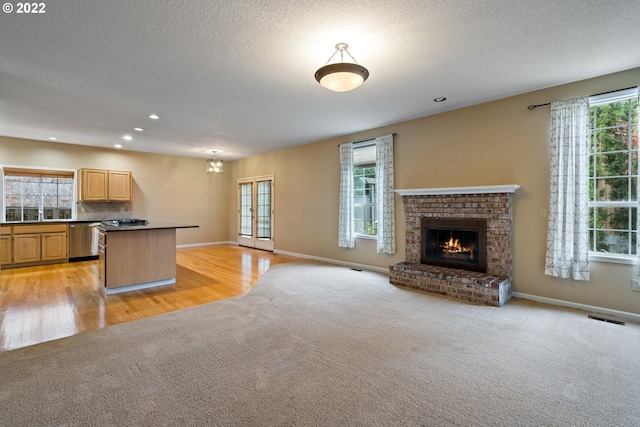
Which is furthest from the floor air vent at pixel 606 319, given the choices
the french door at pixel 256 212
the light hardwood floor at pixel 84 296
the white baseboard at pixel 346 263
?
the french door at pixel 256 212

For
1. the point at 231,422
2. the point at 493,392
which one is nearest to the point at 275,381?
the point at 231,422

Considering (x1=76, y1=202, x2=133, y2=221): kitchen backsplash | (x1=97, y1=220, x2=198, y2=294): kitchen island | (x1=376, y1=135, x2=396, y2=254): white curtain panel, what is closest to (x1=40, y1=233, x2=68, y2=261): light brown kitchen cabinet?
(x1=76, y1=202, x2=133, y2=221): kitchen backsplash

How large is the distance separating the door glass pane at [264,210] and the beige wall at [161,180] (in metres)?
1.71

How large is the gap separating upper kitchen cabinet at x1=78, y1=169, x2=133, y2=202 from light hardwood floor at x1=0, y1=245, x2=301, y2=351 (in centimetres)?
162

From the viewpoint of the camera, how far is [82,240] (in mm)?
6938

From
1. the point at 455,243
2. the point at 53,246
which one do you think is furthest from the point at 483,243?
the point at 53,246

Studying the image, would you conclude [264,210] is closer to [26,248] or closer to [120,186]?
[120,186]

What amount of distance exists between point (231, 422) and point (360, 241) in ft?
15.4

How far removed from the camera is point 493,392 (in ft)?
6.75

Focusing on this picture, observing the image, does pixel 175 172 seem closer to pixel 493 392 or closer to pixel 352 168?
pixel 352 168

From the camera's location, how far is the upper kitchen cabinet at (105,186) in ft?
23.3

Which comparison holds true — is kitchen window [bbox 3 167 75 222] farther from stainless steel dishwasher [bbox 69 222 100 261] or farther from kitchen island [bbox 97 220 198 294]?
kitchen island [bbox 97 220 198 294]

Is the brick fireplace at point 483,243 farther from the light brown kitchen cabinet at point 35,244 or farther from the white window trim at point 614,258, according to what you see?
the light brown kitchen cabinet at point 35,244

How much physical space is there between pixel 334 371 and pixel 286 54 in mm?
3008
